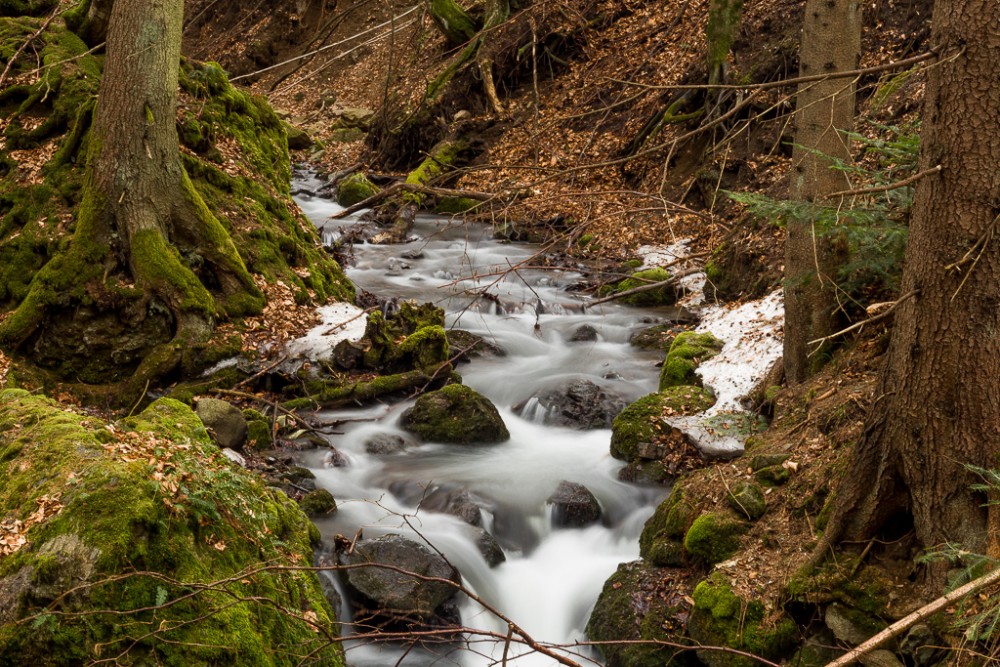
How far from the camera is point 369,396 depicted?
377 inches

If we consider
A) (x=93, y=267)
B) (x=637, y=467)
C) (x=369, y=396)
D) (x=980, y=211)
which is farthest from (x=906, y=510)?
(x=93, y=267)

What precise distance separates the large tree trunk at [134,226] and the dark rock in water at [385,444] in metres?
2.33

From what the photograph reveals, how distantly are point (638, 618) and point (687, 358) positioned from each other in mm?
3960

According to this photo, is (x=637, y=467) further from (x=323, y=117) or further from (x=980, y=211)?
(x=323, y=117)

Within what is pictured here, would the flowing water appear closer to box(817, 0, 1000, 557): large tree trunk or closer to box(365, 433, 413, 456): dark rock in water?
box(365, 433, 413, 456): dark rock in water

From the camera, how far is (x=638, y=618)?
579cm

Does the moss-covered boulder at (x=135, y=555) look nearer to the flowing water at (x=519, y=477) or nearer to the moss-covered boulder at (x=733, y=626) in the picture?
the flowing water at (x=519, y=477)

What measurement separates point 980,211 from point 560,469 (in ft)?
16.9

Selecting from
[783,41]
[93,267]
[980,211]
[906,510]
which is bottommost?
[906,510]

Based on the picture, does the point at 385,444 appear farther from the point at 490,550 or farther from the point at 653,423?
the point at 653,423

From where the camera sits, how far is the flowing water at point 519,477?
670cm

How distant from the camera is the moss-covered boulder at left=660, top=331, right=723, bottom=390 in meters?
8.98

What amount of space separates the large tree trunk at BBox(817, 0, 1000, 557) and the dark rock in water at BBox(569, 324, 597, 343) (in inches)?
278

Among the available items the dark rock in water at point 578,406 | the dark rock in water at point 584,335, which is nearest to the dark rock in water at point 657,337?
the dark rock in water at point 584,335
